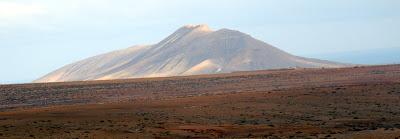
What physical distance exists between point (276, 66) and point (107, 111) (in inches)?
5938

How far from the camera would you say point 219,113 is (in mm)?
45406

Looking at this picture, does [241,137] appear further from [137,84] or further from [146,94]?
[137,84]

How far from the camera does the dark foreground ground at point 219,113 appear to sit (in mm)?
34469

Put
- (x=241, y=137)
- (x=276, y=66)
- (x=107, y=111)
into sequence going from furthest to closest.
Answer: (x=276, y=66) < (x=107, y=111) < (x=241, y=137)

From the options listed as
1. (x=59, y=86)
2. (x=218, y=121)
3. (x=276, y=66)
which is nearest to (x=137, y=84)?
(x=59, y=86)

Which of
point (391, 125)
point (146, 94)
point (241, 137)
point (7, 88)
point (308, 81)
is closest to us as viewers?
point (241, 137)

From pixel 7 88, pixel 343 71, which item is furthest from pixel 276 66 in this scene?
pixel 7 88

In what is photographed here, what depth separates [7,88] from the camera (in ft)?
261

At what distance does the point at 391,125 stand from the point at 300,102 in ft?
42.8

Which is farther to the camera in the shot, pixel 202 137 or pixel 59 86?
pixel 59 86

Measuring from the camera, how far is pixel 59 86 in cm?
8219

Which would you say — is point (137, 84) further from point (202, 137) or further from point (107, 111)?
point (202, 137)

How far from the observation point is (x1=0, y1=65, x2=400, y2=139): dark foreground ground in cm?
3447

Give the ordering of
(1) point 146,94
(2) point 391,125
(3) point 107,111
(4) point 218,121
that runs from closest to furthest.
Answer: (2) point 391,125 → (4) point 218,121 → (3) point 107,111 → (1) point 146,94
